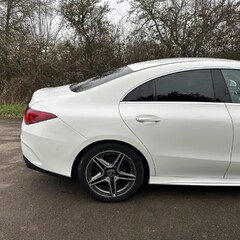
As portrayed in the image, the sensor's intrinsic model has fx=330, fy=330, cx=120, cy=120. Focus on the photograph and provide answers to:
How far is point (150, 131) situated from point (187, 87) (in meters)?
0.61

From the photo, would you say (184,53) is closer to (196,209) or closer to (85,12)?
(85,12)

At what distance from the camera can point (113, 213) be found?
10.7 ft

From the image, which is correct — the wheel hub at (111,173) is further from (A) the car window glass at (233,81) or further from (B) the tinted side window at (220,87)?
(A) the car window glass at (233,81)

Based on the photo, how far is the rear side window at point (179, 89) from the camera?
3387mm

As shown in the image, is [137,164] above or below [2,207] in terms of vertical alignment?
above

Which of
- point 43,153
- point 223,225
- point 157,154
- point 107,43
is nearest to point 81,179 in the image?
point 43,153

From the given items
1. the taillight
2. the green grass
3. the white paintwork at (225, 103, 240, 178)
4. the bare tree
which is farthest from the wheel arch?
the bare tree

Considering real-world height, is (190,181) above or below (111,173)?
below

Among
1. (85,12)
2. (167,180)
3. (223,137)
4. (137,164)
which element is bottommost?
(167,180)

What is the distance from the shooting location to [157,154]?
3375 mm

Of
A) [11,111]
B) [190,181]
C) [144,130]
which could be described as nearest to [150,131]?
[144,130]

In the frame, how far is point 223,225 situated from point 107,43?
7986mm

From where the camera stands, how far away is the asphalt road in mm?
2932

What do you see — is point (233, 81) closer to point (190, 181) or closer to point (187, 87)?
point (187, 87)
